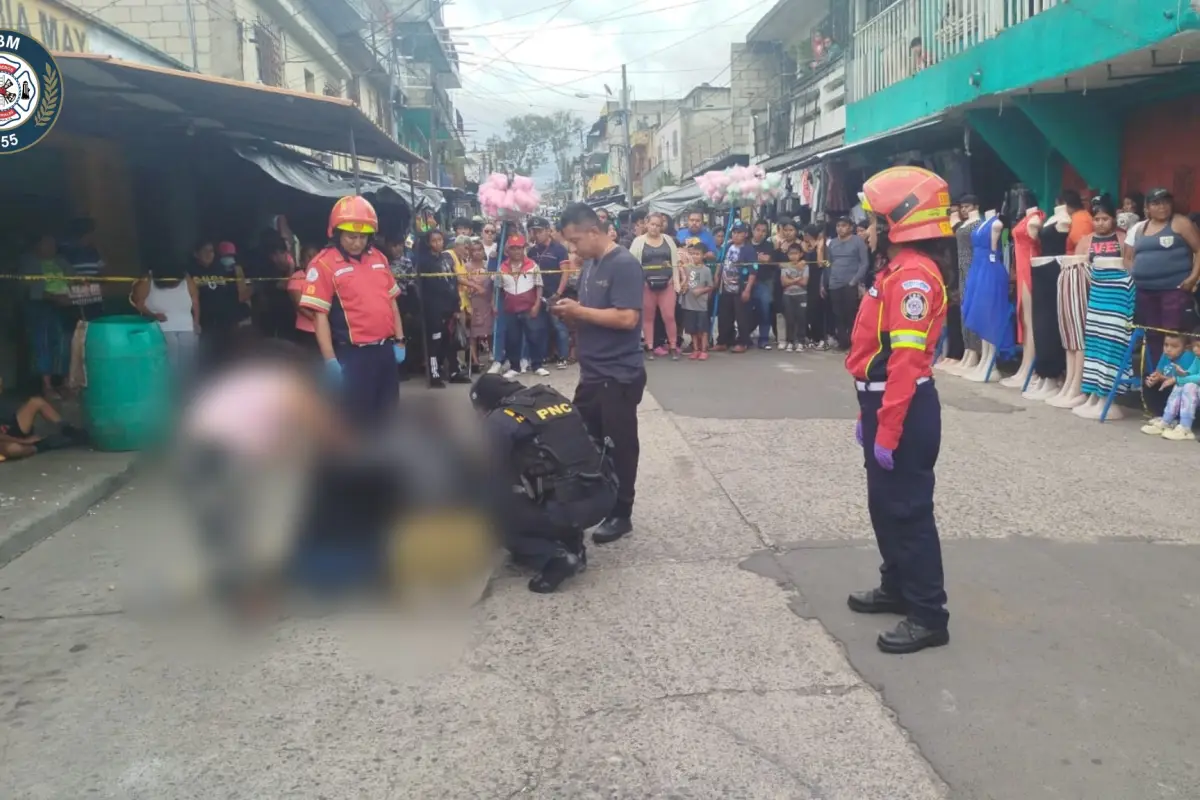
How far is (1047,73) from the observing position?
9.39 m

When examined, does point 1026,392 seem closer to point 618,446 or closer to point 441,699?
point 618,446

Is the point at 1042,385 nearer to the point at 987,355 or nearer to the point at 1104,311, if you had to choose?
the point at 987,355

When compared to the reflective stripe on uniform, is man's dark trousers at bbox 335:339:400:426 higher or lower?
lower

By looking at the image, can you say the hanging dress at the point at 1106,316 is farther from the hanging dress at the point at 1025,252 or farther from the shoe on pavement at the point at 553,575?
the shoe on pavement at the point at 553,575

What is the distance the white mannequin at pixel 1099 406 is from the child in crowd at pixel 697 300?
5026 mm

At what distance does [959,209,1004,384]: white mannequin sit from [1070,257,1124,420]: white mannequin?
1.54 meters

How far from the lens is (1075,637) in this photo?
4.06m

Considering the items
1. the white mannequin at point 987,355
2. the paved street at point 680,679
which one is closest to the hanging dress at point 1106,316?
the white mannequin at point 987,355

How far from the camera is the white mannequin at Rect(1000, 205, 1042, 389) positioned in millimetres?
9617

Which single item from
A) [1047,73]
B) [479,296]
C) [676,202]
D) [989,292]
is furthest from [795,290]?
[676,202]

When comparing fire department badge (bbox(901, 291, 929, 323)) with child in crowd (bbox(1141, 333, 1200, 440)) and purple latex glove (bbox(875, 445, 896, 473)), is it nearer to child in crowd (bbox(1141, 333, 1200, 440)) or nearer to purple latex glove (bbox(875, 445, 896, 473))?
purple latex glove (bbox(875, 445, 896, 473))

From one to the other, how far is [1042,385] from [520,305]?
5.68 metres

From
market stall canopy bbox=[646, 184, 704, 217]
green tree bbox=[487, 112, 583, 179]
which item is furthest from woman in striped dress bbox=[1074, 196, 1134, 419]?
green tree bbox=[487, 112, 583, 179]

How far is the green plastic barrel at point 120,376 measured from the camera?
7.17 m
